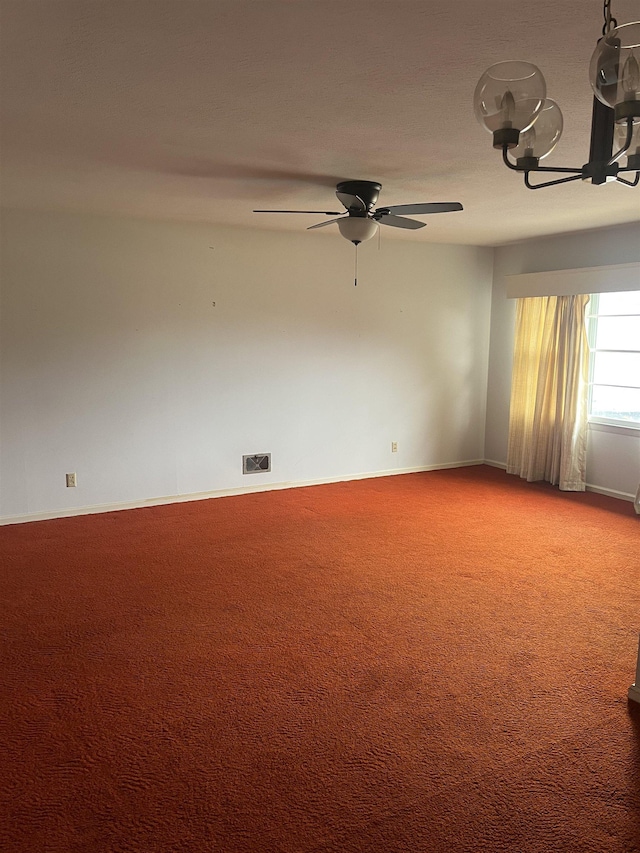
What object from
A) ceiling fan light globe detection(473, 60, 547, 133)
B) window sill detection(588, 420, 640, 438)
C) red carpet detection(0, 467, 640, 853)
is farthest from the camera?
window sill detection(588, 420, 640, 438)

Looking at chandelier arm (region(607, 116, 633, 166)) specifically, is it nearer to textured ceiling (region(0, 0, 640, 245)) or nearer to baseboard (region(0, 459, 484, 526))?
textured ceiling (region(0, 0, 640, 245))

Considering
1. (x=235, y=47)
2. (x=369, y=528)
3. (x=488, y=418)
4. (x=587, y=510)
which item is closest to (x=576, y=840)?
(x=235, y=47)

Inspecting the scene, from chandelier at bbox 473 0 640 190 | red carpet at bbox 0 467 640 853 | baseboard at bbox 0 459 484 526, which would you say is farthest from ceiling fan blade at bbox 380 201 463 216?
baseboard at bbox 0 459 484 526

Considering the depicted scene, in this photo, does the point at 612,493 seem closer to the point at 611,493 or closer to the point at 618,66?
the point at 611,493

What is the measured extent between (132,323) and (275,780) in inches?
163

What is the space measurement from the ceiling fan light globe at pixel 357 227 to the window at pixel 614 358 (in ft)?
9.06

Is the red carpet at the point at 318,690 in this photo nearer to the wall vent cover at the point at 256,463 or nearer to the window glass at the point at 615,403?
the wall vent cover at the point at 256,463

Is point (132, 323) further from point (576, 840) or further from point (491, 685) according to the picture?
point (576, 840)

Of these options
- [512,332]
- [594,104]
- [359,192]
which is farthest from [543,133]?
[512,332]

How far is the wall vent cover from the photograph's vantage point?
6.17 metres

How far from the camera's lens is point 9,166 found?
370 cm

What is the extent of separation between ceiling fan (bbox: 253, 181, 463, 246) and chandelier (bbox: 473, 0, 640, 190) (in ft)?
6.99

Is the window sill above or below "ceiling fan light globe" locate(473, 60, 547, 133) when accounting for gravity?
below

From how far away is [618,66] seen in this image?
142 cm
